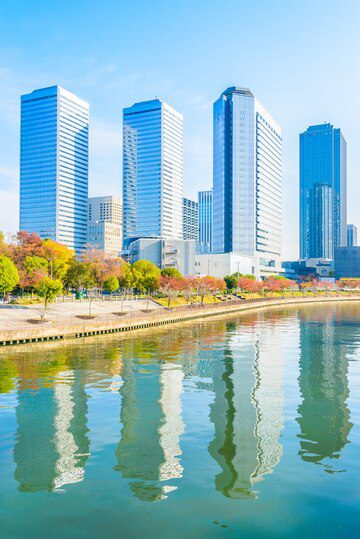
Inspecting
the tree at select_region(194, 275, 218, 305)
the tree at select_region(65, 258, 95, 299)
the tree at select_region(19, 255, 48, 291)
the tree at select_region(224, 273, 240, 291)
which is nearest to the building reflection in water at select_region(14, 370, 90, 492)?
the tree at select_region(19, 255, 48, 291)

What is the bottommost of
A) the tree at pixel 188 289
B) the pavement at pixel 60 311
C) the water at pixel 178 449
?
the water at pixel 178 449

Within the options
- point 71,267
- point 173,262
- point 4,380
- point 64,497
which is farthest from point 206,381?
point 173,262

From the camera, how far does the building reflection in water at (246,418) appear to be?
21.6m

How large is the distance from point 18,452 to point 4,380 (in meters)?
17.3

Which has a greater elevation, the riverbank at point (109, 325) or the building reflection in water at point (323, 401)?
the riverbank at point (109, 325)

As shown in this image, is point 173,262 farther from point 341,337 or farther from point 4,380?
point 4,380

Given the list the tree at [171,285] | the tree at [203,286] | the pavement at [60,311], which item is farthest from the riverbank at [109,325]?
the tree at [203,286]

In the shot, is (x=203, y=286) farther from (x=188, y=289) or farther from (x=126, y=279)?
(x=126, y=279)

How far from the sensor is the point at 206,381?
39.9 m

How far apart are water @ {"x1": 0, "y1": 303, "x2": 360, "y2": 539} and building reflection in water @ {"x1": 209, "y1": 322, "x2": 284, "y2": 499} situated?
0.09 metres

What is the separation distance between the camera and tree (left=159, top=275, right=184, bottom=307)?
12119cm

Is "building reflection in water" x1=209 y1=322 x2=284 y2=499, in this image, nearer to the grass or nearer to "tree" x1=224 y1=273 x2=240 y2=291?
the grass

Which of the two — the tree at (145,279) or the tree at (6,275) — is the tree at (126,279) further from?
the tree at (6,275)

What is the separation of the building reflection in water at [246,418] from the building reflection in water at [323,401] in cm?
160
